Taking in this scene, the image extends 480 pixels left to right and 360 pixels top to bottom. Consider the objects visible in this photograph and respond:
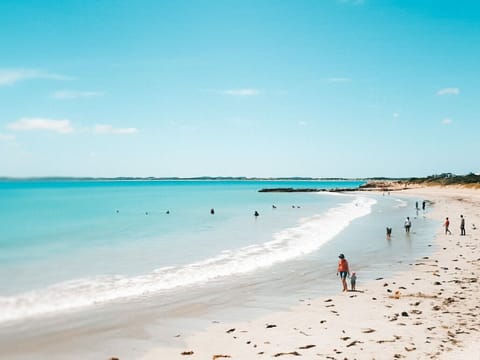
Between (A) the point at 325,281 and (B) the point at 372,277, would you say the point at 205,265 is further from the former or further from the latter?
(B) the point at 372,277

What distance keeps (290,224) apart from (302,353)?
113 feet

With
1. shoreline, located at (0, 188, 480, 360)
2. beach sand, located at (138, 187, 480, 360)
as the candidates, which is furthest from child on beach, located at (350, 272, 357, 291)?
shoreline, located at (0, 188, 480, 360)

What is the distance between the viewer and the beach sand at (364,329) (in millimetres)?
10102

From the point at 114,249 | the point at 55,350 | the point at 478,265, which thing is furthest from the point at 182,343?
the point at 114,249

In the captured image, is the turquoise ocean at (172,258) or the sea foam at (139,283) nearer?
the sea foam at (139,283)

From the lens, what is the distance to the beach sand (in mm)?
10102

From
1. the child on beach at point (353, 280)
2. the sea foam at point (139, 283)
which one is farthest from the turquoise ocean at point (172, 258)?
the child on beach at point (353, 280)

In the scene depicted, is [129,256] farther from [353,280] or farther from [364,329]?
[364,329]

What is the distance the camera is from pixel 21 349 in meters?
11.1

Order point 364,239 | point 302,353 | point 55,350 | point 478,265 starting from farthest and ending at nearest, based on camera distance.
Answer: point 364,239, point 478,265, point 55,350, point 302,353

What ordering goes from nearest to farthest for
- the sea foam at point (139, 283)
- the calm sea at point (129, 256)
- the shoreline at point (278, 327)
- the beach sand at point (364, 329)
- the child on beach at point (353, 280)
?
the beach sand at point (364, 329) → the shoreline at point (278, 327) → the sea foam at point (139, 283) → the child on beach at point (353, 280) → the calm sea at point (129, 256)

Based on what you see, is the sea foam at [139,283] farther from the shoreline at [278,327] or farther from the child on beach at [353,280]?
the child on beach at [353,280]

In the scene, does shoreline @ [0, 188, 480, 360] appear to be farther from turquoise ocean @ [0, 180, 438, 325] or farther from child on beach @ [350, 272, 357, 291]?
turquoise ocean @ [0, 180, 438, 325]

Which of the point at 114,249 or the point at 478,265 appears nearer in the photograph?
the point at 478,265
